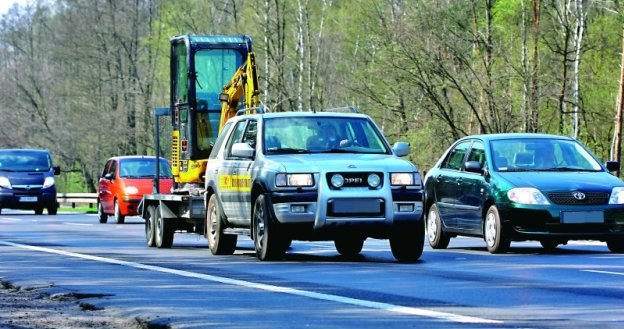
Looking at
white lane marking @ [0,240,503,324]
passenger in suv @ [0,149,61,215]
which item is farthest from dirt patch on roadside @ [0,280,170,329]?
passenger in suv @ [0,149,61,215]

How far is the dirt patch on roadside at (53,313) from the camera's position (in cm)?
1110

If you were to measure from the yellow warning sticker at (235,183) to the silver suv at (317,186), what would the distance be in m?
0.01

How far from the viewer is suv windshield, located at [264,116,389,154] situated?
1881cm

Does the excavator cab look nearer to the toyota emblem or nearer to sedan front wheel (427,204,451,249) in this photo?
sedan front wheel (427,204,451,249)

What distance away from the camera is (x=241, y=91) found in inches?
977

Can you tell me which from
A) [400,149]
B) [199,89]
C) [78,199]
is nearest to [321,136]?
[400,149]

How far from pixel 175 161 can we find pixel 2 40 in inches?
3166

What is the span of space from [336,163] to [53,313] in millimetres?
6154

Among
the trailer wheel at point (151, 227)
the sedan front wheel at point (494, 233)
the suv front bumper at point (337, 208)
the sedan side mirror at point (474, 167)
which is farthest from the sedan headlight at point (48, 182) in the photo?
the suv front bumper at point (337, 208)

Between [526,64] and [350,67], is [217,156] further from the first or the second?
[350,67]

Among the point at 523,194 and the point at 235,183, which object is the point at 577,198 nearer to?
the point at 523,194

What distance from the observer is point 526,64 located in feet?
152

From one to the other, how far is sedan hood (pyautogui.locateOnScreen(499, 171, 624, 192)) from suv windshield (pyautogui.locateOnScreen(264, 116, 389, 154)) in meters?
1.97

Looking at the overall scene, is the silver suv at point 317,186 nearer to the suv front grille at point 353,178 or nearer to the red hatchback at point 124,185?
the suv front grille at point 353,178
